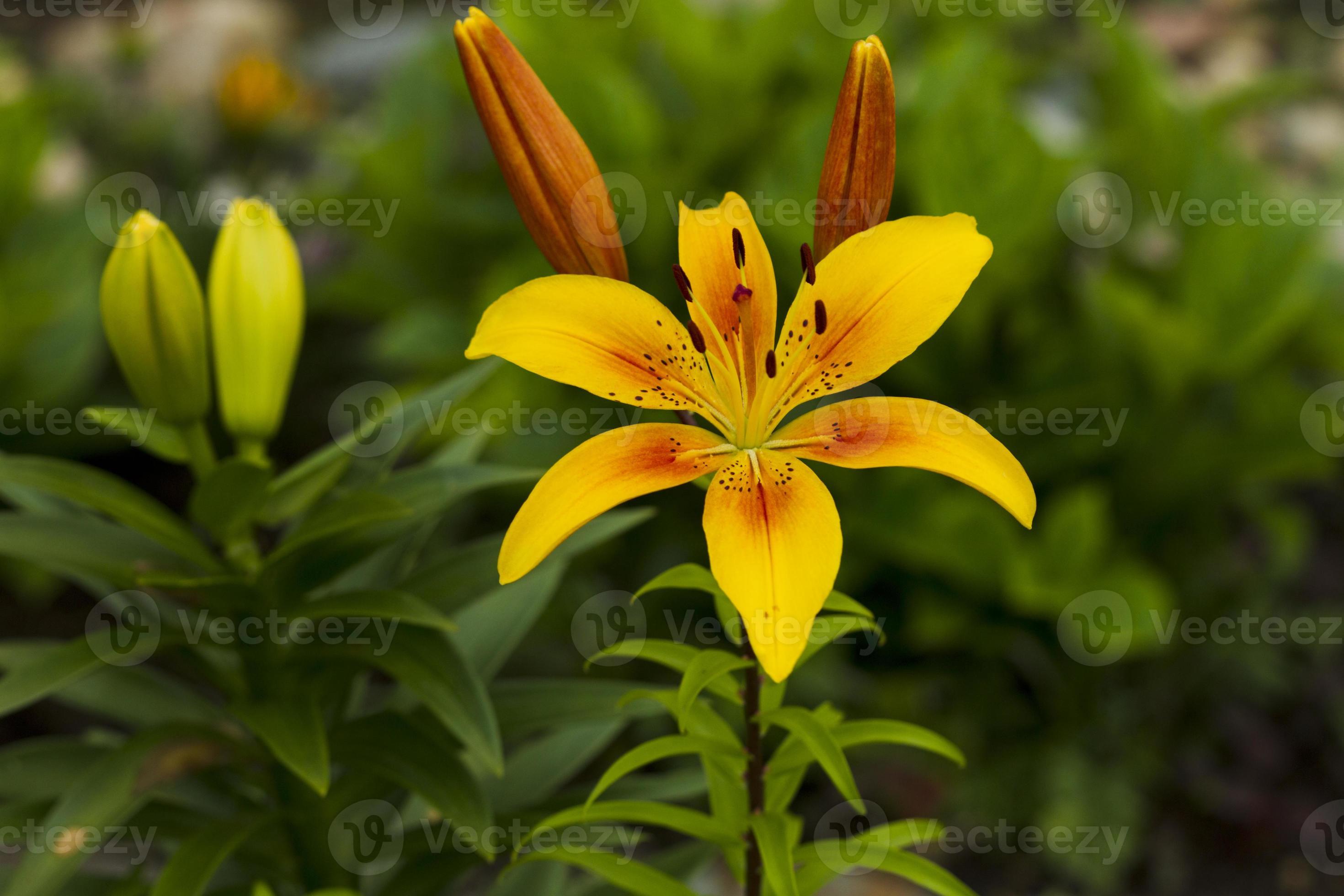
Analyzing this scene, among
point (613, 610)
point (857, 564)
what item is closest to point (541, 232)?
point (613, 610)

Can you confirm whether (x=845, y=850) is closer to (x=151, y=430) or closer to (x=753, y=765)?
(x=753, y=765)

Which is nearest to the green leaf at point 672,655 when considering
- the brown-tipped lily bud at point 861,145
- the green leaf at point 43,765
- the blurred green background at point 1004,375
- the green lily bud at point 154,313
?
the brown-tipped lily bud at point 861,145

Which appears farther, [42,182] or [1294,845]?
[42,182]

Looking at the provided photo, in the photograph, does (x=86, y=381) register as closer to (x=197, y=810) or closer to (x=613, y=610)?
(x=613, y=610)

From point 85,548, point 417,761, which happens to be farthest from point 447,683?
point 85,548

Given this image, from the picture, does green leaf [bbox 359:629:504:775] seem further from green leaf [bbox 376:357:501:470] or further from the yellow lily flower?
the yellow lily flower

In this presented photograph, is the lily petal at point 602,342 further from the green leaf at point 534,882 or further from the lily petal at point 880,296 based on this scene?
the green leaf at point 534,882

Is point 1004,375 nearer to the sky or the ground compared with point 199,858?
nearer to the sky
